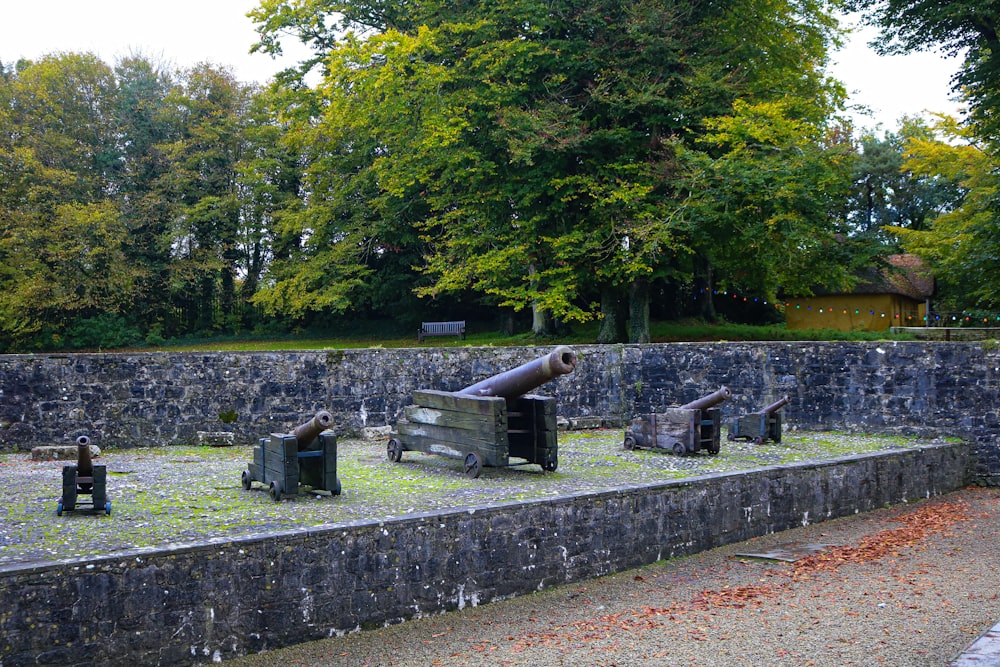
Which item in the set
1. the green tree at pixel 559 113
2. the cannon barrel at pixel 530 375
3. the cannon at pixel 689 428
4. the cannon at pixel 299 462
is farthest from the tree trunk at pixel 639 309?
the cannon at pixel 299 462

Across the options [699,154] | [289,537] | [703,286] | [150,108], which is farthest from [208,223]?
[289,537]

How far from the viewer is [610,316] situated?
23031mm

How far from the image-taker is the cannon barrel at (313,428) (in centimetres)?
789

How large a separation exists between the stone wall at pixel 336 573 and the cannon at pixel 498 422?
5.07 ft

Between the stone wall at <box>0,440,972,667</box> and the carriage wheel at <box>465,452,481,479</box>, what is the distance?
1766mm

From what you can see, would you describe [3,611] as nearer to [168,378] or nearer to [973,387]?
[168,378]

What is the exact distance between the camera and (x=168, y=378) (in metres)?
12.7

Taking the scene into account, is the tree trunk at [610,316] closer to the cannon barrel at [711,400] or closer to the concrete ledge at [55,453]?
the cannon barrel at [711,400]

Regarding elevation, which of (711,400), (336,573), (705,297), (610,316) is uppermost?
(705,297)

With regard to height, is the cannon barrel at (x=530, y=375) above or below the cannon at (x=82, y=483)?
above

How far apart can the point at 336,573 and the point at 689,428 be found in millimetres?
6380

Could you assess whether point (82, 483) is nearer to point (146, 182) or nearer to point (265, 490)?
point (265, 490)

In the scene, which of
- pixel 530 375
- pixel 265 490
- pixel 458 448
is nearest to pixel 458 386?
pixel 458 448

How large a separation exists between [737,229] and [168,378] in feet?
41.1
